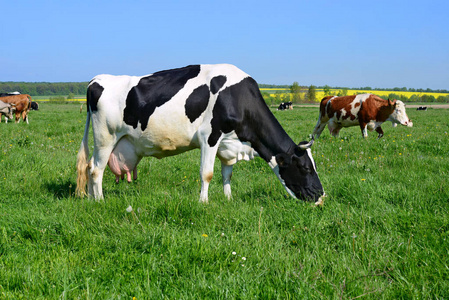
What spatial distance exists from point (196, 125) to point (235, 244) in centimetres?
218

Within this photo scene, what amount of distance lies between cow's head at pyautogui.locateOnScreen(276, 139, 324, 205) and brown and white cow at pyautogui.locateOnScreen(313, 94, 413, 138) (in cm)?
945

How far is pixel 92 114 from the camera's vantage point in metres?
5.66

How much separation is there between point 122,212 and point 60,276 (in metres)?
1.49

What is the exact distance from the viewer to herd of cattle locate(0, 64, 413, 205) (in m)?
5.15

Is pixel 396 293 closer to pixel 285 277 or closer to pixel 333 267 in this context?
pixel 333 267

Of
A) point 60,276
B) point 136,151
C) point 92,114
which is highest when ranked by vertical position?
point 92,114

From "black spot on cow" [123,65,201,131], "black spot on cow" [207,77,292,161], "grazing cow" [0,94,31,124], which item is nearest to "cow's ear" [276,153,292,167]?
"black spot on cow" [207,77,292,161]

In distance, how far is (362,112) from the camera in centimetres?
1409

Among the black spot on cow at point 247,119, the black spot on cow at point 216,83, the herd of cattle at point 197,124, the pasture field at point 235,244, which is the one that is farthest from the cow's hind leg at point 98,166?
the black spot on cow at point 216,83

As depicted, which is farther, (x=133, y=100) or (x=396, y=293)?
(x=133, y=100)

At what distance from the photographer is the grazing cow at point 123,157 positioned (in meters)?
5.70

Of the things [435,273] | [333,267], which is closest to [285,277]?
[333,267]

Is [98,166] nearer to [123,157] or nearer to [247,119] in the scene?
[123,157]

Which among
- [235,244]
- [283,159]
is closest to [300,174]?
[283,159]
